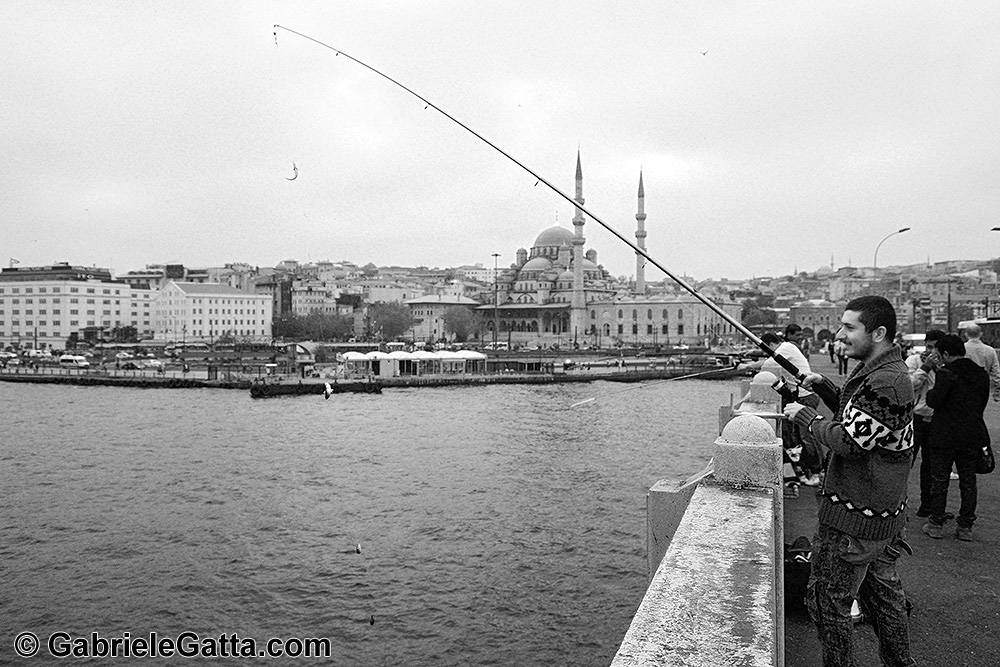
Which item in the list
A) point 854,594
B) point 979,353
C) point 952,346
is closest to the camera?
point 854,594

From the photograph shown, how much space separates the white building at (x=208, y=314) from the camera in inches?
2483

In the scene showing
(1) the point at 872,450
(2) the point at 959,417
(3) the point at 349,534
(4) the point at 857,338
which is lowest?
(3) the point at 349,534

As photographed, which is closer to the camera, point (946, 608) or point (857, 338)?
point (857, 338)

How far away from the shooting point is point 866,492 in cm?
220

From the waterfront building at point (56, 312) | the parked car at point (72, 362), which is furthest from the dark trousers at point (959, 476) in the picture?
the waterfront building at point (56, 312)

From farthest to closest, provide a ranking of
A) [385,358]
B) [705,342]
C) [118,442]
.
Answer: [705,342], [385,358], [118,442]

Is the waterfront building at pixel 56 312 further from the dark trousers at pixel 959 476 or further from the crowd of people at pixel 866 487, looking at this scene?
the crowd of people at pixel 866 487

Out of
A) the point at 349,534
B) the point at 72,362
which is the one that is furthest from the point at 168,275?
the point at 349,534

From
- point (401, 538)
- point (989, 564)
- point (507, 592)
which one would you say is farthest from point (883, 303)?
point (401, 538)

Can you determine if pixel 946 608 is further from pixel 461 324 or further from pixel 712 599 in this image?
pixel 461 324

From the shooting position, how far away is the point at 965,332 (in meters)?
4.48

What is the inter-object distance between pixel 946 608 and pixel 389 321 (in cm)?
6177

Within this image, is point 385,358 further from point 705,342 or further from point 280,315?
point 280,315

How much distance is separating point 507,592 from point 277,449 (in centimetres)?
1024
